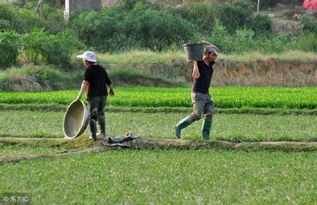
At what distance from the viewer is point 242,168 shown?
1197 centimetres

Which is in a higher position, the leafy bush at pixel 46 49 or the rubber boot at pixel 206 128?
the rubber boot at pixel 206 128

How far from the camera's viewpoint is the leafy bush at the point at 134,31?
4172 cm

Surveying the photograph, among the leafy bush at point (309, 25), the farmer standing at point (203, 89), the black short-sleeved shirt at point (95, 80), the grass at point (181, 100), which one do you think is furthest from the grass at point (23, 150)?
the leafy bush at point (309, 25)

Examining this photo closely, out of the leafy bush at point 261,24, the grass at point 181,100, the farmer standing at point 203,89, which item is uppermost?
the farmer standing at point 203,89

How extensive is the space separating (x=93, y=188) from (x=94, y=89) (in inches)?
178

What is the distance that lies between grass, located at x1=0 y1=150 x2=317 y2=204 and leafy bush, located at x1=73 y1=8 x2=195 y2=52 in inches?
1113

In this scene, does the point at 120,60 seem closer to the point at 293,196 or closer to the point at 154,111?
the point at 154,111

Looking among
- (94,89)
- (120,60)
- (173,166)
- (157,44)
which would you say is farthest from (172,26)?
(173,166)

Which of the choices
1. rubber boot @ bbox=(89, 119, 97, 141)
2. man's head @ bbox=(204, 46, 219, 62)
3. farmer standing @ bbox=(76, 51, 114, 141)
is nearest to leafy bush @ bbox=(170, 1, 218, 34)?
man's head @ bbox=(204, 46, 219, 62)

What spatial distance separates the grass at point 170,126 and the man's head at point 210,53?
4.92ft

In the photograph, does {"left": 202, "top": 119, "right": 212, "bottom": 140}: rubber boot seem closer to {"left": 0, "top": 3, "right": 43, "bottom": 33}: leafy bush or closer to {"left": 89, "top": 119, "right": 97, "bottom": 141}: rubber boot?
{"left": 89, "top": 119, "right": 97, "bottom": 141}: rubber boot

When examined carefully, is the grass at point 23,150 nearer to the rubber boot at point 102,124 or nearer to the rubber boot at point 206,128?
the rubber boot at point 102,124

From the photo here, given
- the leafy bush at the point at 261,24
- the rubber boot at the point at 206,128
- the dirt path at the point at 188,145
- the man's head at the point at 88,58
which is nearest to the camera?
the dirt path at the point at 188,145

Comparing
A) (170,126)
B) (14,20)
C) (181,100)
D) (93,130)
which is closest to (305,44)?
(14,20)
